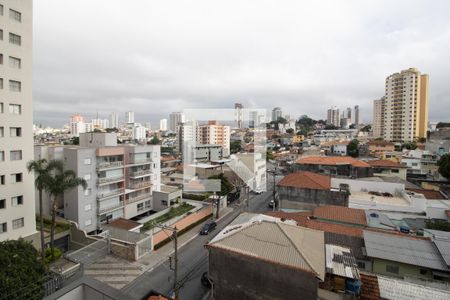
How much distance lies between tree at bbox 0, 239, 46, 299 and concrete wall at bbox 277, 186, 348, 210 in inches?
744

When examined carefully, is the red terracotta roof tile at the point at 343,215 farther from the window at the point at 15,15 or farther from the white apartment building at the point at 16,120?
the window at the point at 15,15

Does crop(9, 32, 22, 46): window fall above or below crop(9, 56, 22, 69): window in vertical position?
above

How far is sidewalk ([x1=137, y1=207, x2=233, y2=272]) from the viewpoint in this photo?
16766mm

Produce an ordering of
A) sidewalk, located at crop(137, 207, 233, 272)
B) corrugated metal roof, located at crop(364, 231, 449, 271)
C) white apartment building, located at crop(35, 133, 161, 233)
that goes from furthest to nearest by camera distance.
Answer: white apartment building, located at crop(35, 133, 161, 233)
sidewalk, located at crop(137, 207, 233, 272)
corrugated metal roof, located at crop(364, 231, 449, 271)

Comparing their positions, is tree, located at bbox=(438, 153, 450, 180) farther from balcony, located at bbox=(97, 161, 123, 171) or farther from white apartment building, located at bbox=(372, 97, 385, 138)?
white apartment building, located at bbox=(372, 97, 385, 138)

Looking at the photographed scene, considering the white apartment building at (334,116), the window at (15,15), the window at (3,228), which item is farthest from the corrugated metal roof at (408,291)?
the white apartment building at (334,116)

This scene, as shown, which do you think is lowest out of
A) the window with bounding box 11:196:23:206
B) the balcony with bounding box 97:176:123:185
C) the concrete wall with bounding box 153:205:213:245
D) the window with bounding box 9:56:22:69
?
the concrete wall with bounding box 153:205:213:245

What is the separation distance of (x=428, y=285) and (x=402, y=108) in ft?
247

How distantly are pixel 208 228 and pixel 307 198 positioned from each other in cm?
971

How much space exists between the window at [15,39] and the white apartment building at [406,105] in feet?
271

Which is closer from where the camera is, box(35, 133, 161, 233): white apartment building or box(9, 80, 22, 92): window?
box(9, 80, 22, 92): window

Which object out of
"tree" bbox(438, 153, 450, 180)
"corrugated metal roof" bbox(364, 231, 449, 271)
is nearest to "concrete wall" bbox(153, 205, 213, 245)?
"corrugated metal roof" bbox(364, 231, 449, 271)

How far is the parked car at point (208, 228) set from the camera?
22041mm

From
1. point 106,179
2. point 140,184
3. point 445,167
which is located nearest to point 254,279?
point 106,179
